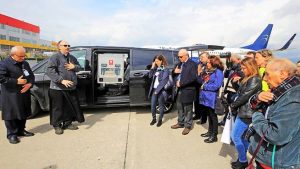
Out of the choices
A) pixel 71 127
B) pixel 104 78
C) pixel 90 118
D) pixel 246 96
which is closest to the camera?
pixel 246 96

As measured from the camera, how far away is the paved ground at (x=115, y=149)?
3.74 metres

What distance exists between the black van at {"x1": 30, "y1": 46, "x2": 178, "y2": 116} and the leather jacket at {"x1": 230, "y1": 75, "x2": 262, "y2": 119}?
131 inches

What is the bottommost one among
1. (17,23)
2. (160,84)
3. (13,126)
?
(13,126)

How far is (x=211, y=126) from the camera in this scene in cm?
472

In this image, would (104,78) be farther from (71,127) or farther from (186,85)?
(186,85)

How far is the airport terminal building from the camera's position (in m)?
59.7

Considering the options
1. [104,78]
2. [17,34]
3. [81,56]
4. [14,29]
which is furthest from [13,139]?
[17,34]

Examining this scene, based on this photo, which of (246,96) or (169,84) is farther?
(169,84)

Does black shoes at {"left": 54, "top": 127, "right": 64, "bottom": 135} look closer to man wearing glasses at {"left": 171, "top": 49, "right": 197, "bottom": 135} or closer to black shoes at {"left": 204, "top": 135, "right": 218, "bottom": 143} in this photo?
man wearing glasses at {"left": 171, "top": 49, "right": 197, "bottom": 135}

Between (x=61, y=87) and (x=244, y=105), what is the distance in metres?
3.46

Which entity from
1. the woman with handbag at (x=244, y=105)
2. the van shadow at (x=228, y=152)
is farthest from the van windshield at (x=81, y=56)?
the woman with handbag at (x=244, y=105)

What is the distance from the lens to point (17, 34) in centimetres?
6744

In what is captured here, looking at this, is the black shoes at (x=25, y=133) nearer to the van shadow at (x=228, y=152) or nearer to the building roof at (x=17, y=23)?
the van shadow at (x=228, y=152)

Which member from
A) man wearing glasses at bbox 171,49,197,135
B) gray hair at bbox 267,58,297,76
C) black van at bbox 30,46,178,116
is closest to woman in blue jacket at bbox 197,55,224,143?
man wearing glasses at bbox 171,49,197,135
